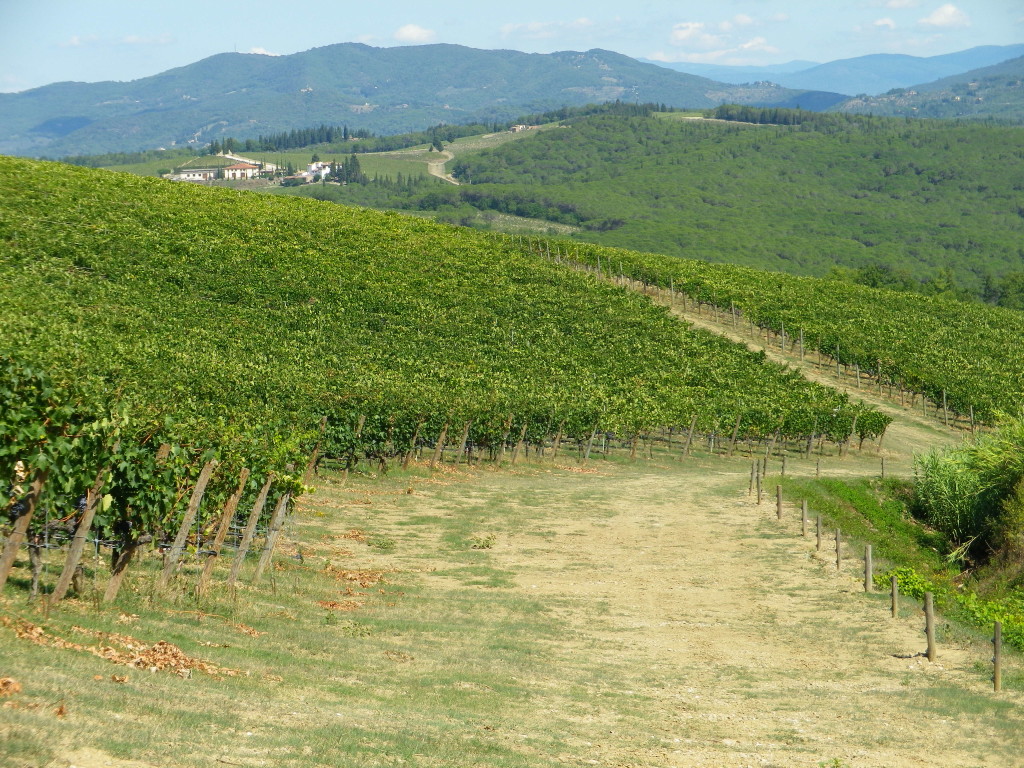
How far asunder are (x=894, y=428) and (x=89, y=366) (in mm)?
49980

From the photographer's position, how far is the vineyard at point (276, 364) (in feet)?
55.8

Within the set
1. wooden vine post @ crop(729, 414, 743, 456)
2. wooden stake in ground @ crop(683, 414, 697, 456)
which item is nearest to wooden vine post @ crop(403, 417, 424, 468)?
wooden stake in ground @ crop(683, 414, 697, 456)

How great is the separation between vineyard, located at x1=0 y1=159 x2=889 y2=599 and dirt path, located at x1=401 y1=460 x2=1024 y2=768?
24.9 feet

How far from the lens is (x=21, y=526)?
531 inches

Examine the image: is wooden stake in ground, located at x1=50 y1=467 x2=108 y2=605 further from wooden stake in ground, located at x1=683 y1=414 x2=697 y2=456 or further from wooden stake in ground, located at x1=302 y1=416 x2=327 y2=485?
wooden stake in ground, located at x1=683 y1=414 x2=697 y2=456

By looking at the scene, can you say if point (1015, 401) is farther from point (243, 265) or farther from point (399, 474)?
point (243, 265)

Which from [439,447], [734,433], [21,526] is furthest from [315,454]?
[734,433]

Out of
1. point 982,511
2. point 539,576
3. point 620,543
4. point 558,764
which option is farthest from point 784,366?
point 558,764

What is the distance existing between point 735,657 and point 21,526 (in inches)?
528

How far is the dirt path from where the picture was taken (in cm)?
1477

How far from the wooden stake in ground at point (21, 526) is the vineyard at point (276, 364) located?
0.14ft

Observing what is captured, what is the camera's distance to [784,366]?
66812 mm

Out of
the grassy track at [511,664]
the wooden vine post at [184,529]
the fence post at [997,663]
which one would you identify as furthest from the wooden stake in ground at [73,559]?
the fence post at [997,663]

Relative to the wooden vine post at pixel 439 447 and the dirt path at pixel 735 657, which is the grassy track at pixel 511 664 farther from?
the wooden vine post at pixel 439 447
